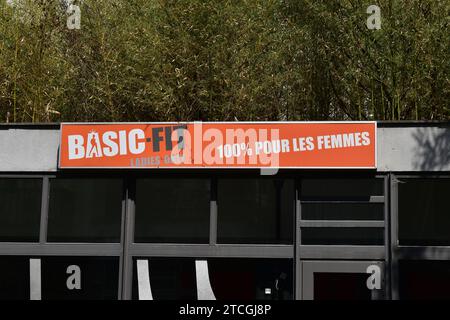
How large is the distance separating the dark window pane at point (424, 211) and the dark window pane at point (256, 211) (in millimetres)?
1774

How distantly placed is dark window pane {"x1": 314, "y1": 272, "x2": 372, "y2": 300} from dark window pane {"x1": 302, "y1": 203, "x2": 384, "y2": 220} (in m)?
0.91

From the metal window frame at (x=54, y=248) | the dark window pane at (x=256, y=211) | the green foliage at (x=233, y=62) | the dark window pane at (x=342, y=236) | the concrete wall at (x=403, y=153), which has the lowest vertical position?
the metal window frame at (x=54, y=248)

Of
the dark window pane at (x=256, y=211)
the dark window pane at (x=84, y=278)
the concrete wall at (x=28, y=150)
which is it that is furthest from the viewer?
the concrete wall at (x=28, y=150)

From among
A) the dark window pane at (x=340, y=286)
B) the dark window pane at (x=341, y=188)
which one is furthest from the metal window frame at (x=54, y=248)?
the dark window pane at (x=340, y=286)

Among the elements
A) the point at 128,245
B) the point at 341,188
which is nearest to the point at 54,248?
the point at 128,245

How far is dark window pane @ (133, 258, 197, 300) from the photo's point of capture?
10.8m

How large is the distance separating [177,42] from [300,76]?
285 cm

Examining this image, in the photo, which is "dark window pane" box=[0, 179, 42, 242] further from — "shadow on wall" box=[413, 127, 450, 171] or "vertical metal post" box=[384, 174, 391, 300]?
"shadow on wall" box=[413, 127, 450, 171]

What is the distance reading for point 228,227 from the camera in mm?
10844

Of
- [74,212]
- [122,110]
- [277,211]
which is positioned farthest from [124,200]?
[122,110]

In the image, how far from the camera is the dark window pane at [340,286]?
10570 millimetres

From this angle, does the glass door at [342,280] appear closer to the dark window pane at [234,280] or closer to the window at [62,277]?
the dark window pane at [234,280]

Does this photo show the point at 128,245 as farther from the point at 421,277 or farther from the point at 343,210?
the point at 421,277
